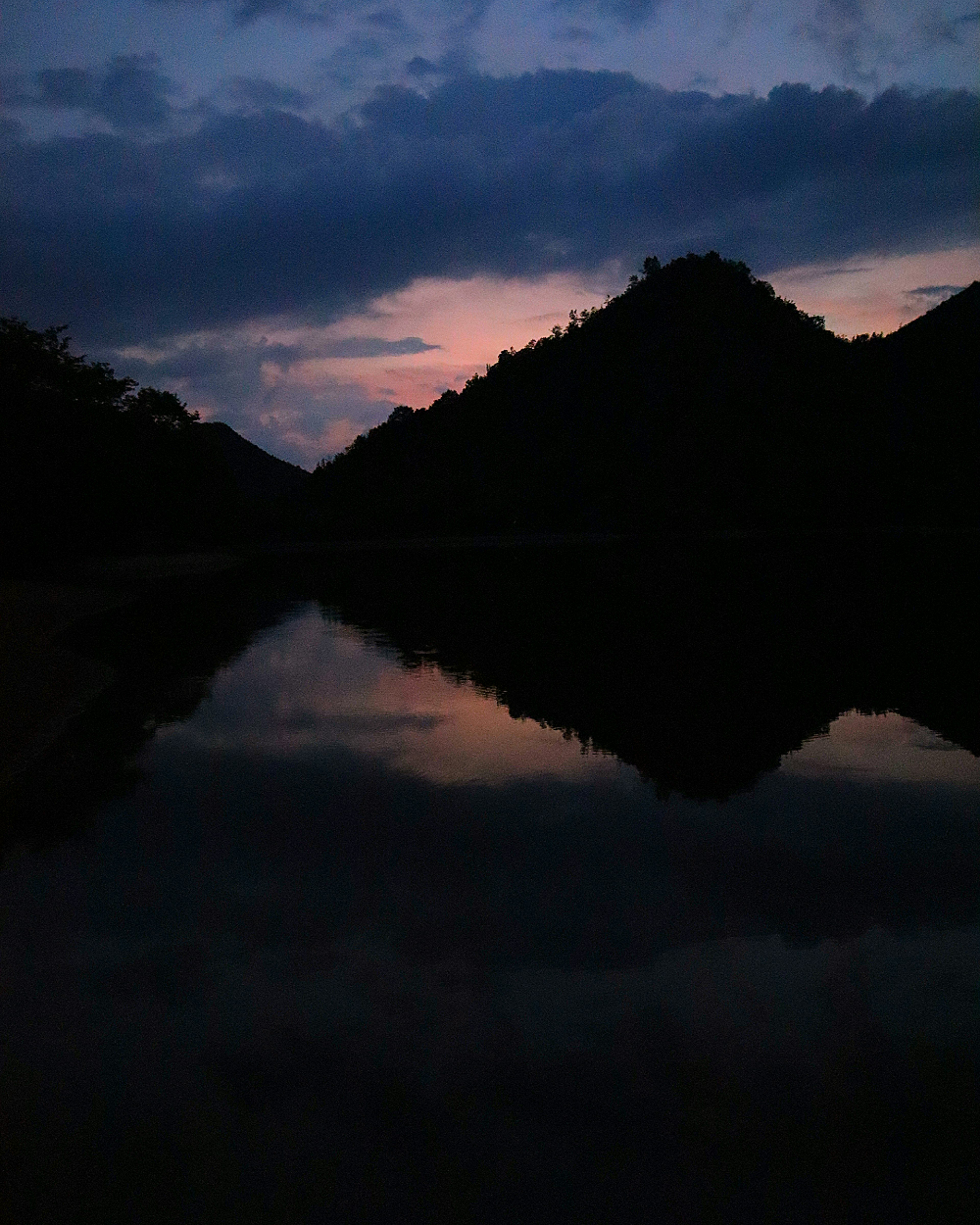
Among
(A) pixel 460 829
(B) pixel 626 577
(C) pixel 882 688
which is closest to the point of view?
(A) pixel 460 829

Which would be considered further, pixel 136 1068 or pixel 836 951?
pixel 836 951

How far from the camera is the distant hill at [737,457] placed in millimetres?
152125

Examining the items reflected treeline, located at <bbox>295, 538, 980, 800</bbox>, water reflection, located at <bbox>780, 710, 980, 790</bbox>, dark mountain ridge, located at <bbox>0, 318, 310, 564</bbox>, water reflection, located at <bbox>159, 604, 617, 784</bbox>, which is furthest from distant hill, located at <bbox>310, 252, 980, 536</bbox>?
water reflection, located at <bbox>780, 710, 980, 790</bbox>

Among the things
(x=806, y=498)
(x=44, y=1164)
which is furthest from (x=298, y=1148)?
(x=806, y=498)

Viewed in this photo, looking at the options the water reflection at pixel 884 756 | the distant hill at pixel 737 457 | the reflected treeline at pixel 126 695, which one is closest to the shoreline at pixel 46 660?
the reflected treeline at pixel 126 695

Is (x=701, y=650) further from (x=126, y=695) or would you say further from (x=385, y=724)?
(x=126, y=695)

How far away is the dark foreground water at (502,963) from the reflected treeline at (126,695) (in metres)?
0.14

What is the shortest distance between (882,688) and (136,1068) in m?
17.2

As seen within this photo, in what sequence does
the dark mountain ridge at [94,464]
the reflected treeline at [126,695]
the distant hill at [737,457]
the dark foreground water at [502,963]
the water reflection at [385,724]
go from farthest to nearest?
the distant hill at [737,457] < the dark mountain ridge at [94,464] < the water reflection at [385,724] < the reflected treeline at [126,695] < the dark foreground water at [502,963]

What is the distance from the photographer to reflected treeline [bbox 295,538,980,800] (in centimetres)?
1688

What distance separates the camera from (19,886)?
10523 millimetres

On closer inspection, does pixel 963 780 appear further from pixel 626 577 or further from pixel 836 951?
pixel 626 577

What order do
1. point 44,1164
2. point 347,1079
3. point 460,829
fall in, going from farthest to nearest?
point 460,829 → point 347,1079 → point 44,1164

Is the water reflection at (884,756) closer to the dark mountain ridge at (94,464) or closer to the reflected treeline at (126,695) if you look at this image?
the reflected treeline at (126,695)
